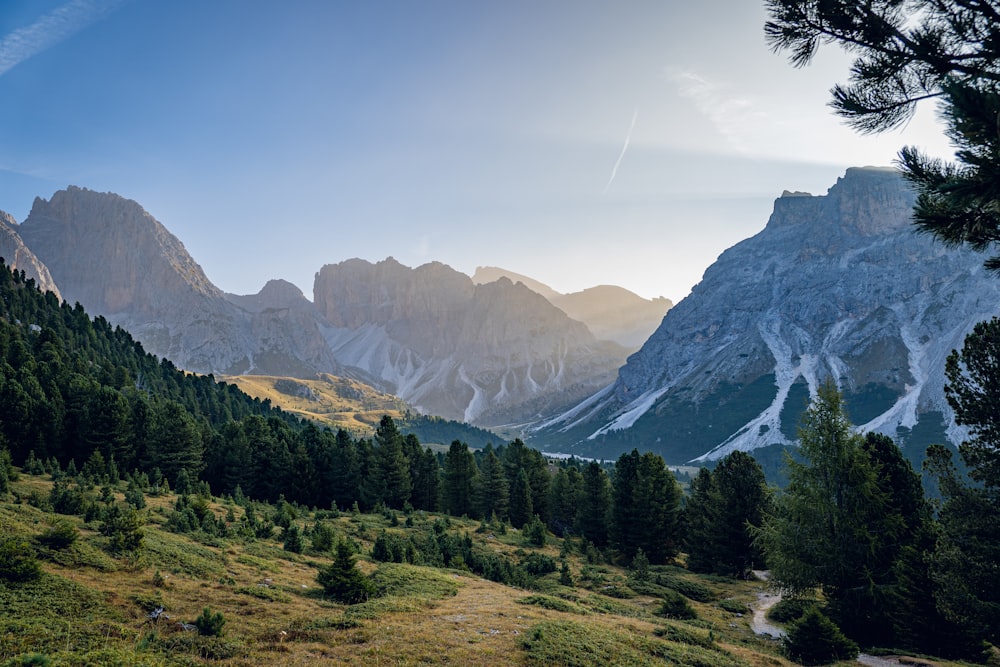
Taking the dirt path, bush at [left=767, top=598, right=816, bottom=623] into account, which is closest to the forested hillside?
bush at [left=767, top=598, right=816, bottom=623]

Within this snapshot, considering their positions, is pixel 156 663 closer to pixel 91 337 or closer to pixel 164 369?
pixel 91 337

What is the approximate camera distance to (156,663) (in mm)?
13336

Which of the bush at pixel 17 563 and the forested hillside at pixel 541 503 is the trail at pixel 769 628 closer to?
the forested hillside at pixel 541 503

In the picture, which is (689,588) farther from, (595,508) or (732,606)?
(595,508)

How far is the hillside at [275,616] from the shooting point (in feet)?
50.5

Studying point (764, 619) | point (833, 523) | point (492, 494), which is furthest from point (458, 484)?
point (833, 523)

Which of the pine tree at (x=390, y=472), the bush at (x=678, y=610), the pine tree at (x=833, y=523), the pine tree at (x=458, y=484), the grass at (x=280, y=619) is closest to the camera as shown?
the grass at (x=280, y=619)

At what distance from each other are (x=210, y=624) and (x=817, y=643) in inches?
1081

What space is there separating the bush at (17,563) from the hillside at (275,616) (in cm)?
33

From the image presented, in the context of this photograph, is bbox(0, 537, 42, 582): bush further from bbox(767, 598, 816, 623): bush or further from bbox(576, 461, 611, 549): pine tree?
bbox(576, 461, 611, 549): pine tree

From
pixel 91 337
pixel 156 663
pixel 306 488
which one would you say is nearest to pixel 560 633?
pixel 156 663

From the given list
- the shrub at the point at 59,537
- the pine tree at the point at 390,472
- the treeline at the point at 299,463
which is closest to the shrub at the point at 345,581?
the shrub at the point at 59,537

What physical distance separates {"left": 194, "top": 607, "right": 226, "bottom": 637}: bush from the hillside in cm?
38

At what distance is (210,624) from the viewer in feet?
55.4
